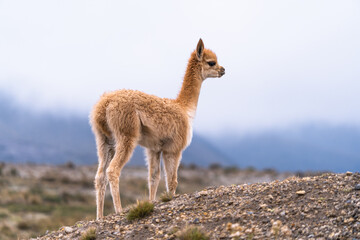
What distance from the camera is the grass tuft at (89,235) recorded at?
31.3 feet

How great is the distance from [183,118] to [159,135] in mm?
929

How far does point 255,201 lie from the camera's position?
9.58 metres

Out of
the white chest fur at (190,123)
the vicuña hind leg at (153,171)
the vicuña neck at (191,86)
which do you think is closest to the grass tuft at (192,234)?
the vicuña hind leg at (153,171)

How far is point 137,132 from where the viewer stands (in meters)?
11.3

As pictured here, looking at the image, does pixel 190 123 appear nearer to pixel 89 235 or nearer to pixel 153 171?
Result: pixel 153 171

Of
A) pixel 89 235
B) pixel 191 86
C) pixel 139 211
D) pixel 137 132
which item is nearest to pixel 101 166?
pixel 137 132

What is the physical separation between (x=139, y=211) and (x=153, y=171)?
235 cm

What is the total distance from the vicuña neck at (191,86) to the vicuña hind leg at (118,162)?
2419mm

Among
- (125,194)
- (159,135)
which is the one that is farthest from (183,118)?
(125,194)

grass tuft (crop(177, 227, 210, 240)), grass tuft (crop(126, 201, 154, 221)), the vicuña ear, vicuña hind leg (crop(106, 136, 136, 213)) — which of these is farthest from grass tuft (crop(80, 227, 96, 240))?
the vicuña ear

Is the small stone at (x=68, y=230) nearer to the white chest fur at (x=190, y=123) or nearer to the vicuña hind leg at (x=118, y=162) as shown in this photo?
the vicuña hind leg at (x=118, y=162)

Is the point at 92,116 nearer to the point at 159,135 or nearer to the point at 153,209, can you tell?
the point at 159,135

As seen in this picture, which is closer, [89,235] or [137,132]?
[89,235]

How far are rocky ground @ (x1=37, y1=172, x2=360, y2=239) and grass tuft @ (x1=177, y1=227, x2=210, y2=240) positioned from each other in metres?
0.21
